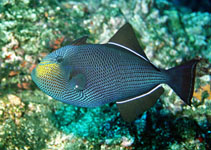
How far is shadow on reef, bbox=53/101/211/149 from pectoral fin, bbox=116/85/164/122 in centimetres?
108

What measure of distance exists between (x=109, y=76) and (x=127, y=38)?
1.65ft

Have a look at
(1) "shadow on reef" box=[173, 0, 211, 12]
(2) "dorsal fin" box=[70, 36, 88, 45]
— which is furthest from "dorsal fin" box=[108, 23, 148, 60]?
(1) "shadow on reef" box=[173, 0, 211, 12]

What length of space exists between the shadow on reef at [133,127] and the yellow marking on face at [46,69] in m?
1.68

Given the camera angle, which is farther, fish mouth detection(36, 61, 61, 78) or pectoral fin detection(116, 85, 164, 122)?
pectoral fin detection(116, 85, 164, 122)

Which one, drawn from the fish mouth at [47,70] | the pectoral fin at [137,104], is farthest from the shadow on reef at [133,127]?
the fish mouth at [47,70]

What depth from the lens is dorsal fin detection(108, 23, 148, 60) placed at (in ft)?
6.68

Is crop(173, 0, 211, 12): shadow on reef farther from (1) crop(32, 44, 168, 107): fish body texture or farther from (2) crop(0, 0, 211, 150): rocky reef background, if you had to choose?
(1) crop(32, 44, 168, 107): fish body texture

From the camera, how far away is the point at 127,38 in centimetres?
206

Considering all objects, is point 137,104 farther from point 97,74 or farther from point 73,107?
point 73,107

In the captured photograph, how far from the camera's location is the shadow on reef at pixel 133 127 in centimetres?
300

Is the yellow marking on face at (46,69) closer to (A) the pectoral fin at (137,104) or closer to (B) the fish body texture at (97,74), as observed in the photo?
(B) the fish body texture at (97,74)

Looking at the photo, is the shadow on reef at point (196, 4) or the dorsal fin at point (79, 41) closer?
the dorsal fin at point (79, 41)

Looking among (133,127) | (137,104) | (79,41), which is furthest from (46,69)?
(133,127)

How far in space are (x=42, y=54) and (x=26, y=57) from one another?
0.30 m
